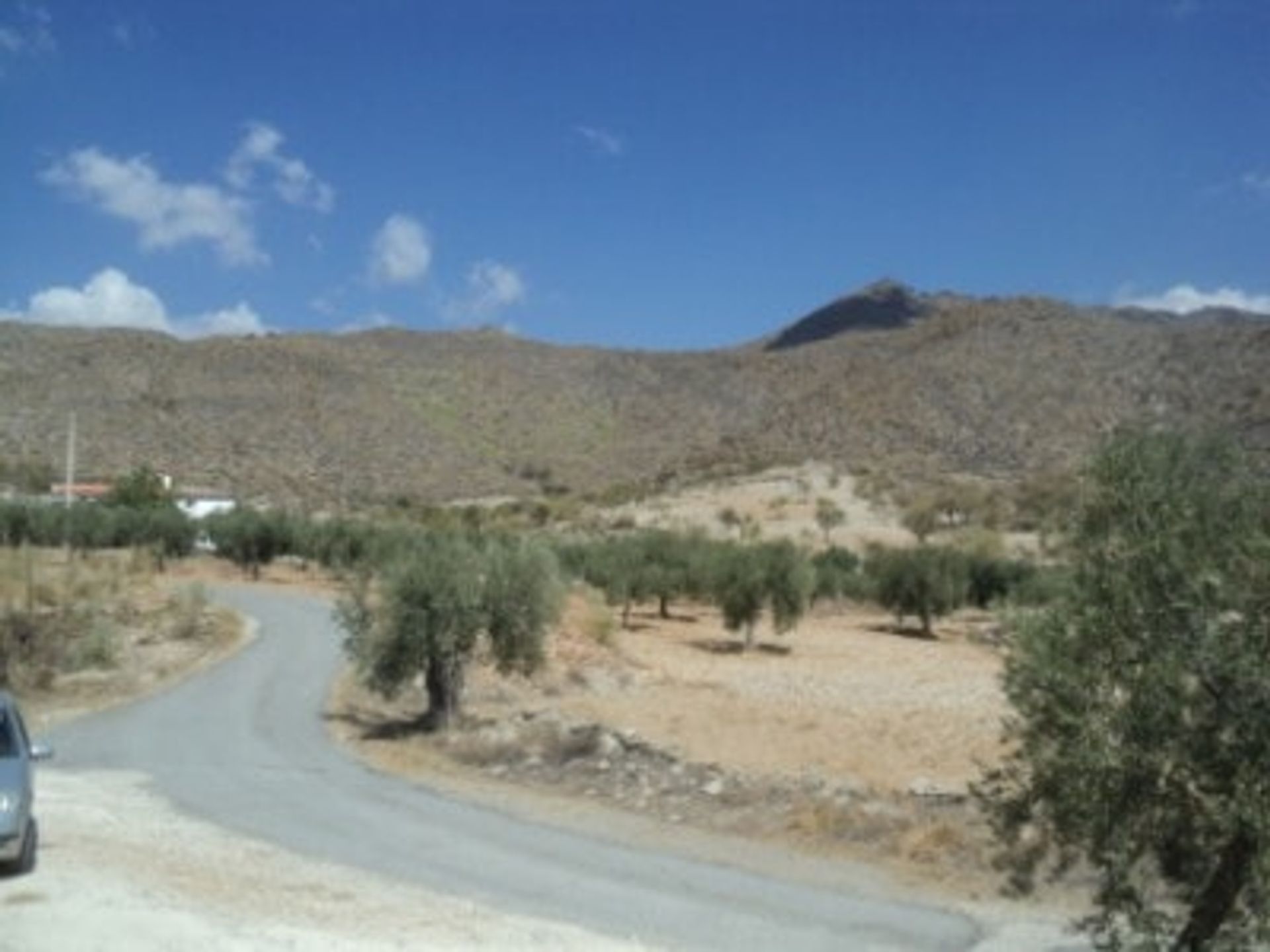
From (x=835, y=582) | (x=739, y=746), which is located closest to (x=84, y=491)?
(x=835, y=582)

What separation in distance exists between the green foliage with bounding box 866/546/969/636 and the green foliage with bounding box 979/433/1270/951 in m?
52.5

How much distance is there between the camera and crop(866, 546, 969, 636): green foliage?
64.3 meters

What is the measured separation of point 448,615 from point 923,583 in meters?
35.3

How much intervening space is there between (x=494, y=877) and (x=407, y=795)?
6.65 meters

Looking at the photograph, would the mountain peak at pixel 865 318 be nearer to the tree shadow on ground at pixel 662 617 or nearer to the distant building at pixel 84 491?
the distant building at pixel 84 491

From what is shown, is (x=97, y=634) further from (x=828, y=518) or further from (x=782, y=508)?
(x=782, y=508)

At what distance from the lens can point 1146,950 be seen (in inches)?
420

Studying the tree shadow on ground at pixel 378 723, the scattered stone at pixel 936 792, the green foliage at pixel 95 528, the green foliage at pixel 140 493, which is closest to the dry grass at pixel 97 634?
the tree shadow on ground at pixel 378 723

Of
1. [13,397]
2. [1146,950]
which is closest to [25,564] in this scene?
[1146,950]

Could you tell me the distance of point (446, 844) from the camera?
21.2m

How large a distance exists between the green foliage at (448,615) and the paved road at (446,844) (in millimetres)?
2086

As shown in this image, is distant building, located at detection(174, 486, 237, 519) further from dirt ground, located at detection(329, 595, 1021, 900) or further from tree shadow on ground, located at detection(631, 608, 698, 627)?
dirt ground, located at detection(329, 595, 1021, 900)

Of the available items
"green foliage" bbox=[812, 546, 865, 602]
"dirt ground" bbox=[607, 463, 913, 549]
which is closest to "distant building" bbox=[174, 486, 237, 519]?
"dirt ground" bbox=[607, 463, 913, 549]

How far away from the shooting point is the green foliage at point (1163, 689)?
994 centimetres
